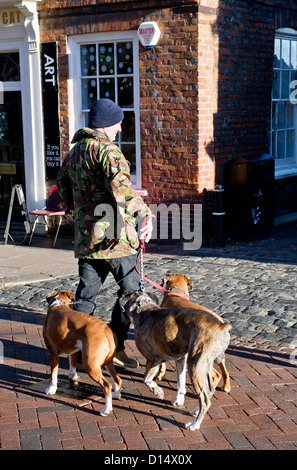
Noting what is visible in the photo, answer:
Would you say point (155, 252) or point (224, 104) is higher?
point (224, 104)

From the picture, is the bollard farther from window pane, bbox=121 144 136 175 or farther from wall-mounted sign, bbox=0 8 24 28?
wall-mounted sign, bbox=0 8 24 28

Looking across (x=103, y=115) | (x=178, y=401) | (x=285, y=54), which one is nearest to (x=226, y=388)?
(x=178, y=401)

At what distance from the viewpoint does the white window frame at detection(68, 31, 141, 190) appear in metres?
10.0

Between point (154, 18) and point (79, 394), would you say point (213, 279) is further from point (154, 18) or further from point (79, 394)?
point (154, 18)

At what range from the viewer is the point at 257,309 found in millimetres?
6621

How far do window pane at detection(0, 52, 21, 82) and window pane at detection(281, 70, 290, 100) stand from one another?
475 cm

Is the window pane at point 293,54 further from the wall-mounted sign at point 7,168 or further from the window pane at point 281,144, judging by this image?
the wall-mounted sign at point 7,168

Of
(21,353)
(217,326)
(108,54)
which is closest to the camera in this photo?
(217,326)

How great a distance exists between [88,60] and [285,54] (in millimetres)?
3733

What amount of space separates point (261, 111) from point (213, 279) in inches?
172

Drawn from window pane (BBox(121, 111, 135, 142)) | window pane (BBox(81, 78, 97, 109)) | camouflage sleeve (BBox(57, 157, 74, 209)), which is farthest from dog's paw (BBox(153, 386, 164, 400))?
window pane (BBox(81, 78, 97, 109))

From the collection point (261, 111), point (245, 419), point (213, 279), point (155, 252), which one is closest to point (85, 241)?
point (245, 419)

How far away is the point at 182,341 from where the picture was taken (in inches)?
165

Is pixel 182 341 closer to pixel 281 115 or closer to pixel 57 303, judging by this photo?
pixel 57 303
